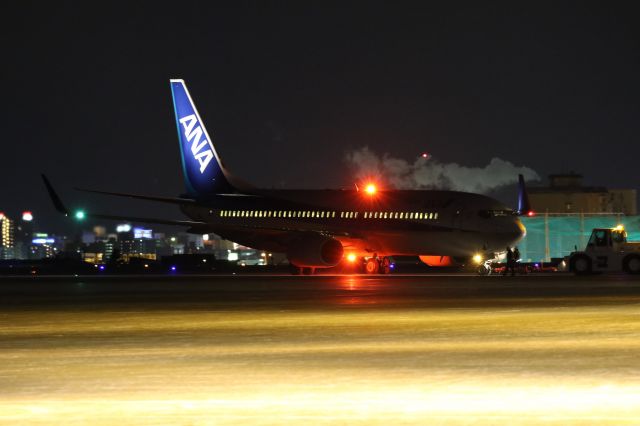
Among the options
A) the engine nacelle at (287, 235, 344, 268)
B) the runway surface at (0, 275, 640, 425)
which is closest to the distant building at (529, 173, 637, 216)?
the engine nacelle at (287, 235, 344, 268)

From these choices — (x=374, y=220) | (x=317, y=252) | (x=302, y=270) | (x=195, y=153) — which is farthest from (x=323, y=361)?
(x=195, y=153)

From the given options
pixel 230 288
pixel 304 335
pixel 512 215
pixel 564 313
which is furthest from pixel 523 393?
pixel 512 215

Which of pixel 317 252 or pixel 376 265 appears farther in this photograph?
pixel 376 265

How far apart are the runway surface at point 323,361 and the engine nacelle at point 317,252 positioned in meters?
21.4

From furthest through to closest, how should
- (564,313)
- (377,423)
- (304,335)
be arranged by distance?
(564,313) < (304,335) < (377,423)

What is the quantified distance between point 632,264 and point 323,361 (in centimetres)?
4139

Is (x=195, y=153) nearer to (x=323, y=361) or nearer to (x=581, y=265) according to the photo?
(x=581, y=265)

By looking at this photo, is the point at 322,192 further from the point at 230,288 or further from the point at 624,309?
the point at 624,309

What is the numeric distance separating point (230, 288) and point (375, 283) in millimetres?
6128

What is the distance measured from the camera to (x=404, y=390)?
13.3 meters

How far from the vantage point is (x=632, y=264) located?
55.1 meters

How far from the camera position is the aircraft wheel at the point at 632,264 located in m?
54.9

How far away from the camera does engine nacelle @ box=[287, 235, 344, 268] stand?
5397 cm

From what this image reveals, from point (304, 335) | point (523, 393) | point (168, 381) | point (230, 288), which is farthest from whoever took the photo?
point (230, 288)
